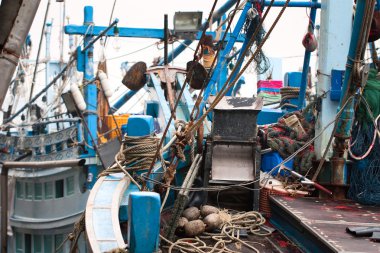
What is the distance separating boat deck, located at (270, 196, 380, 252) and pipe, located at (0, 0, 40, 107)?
2.73 m

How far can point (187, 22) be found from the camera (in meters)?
11.8

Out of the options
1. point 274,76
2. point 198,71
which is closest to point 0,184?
point 198,71

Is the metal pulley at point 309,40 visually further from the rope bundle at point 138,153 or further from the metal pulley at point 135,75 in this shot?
the rope bundle at point 138,153

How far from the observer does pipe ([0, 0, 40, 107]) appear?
3367 mm

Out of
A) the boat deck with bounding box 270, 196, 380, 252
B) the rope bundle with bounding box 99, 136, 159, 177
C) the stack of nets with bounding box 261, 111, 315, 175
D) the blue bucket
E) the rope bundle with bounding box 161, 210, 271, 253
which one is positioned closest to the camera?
the boat deck with bounding box 270, 196, 380, 252

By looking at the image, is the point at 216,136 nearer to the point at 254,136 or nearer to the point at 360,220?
the point at 254,136

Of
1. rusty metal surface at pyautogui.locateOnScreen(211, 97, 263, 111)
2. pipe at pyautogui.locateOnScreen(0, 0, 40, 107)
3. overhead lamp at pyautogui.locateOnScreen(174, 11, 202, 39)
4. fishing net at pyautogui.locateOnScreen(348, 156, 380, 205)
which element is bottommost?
fishing net at pyautogui.locateOnScreen(348, 156, 380, 205)

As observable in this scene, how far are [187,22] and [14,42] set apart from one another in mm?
8669

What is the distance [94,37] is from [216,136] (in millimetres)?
10214

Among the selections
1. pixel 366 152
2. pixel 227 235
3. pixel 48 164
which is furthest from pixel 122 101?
pixel 48 164

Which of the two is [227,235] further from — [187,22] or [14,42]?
[187,22]

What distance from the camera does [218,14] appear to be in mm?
12359

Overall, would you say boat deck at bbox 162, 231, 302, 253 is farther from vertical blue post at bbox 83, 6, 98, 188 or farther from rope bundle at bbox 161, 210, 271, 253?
vertical blue post at bbox 83, 6, 98, 188

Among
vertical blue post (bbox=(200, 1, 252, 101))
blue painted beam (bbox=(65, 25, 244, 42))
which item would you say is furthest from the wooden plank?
blue painted beam (bbox=(65, 25, 244, 42))
